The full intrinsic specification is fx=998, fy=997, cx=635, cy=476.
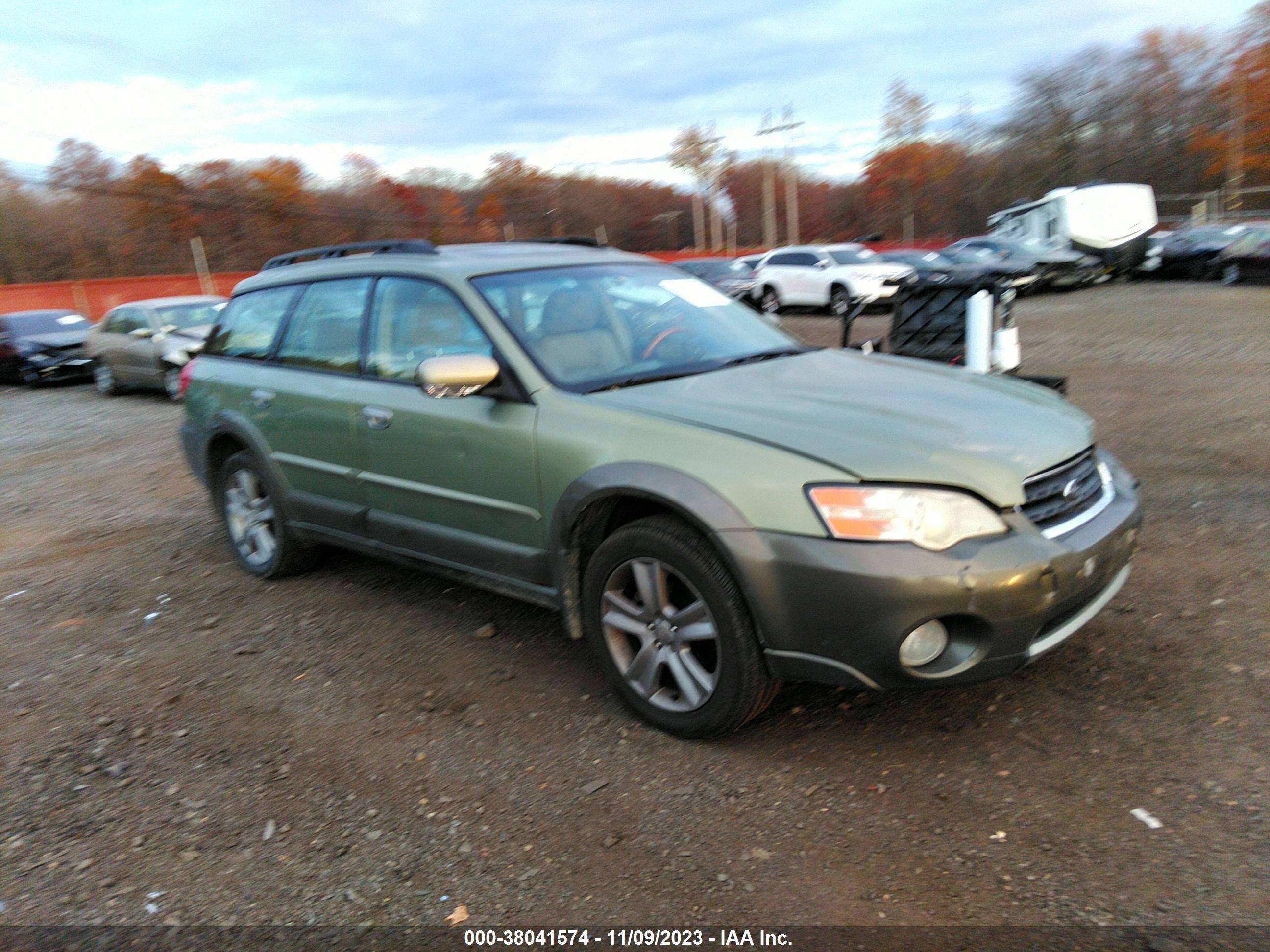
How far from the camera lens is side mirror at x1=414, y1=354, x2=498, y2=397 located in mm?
3686

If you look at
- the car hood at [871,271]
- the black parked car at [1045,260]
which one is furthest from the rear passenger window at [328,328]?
the black parked car at [1045,260]

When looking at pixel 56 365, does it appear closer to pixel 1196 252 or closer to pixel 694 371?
pixel 694 371

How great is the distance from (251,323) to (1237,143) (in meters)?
53.5

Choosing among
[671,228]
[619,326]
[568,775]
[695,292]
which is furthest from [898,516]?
[671,228]

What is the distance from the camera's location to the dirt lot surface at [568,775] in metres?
2.70

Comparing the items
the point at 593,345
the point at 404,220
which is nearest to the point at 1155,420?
→ the point at 593,345

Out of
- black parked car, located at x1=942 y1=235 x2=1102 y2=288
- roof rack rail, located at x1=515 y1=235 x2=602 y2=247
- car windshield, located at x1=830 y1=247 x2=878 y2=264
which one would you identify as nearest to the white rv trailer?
black parked car, located at x1=942 y1=235 x2=1102 y2=288

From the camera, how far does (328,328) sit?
483 cm

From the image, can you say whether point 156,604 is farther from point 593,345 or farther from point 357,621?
point 593,345

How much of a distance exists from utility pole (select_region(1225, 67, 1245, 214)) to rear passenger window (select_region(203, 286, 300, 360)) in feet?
163

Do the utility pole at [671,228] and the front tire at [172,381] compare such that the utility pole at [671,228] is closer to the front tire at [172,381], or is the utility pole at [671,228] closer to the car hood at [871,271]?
the car hood at [871,271]

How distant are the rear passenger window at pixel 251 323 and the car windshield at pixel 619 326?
159 cm

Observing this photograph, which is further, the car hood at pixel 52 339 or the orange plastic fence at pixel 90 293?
the orange plastic fence at pixel 90 293

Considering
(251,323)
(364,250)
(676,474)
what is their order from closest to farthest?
(676,474)
(364,250)
(251,323)
